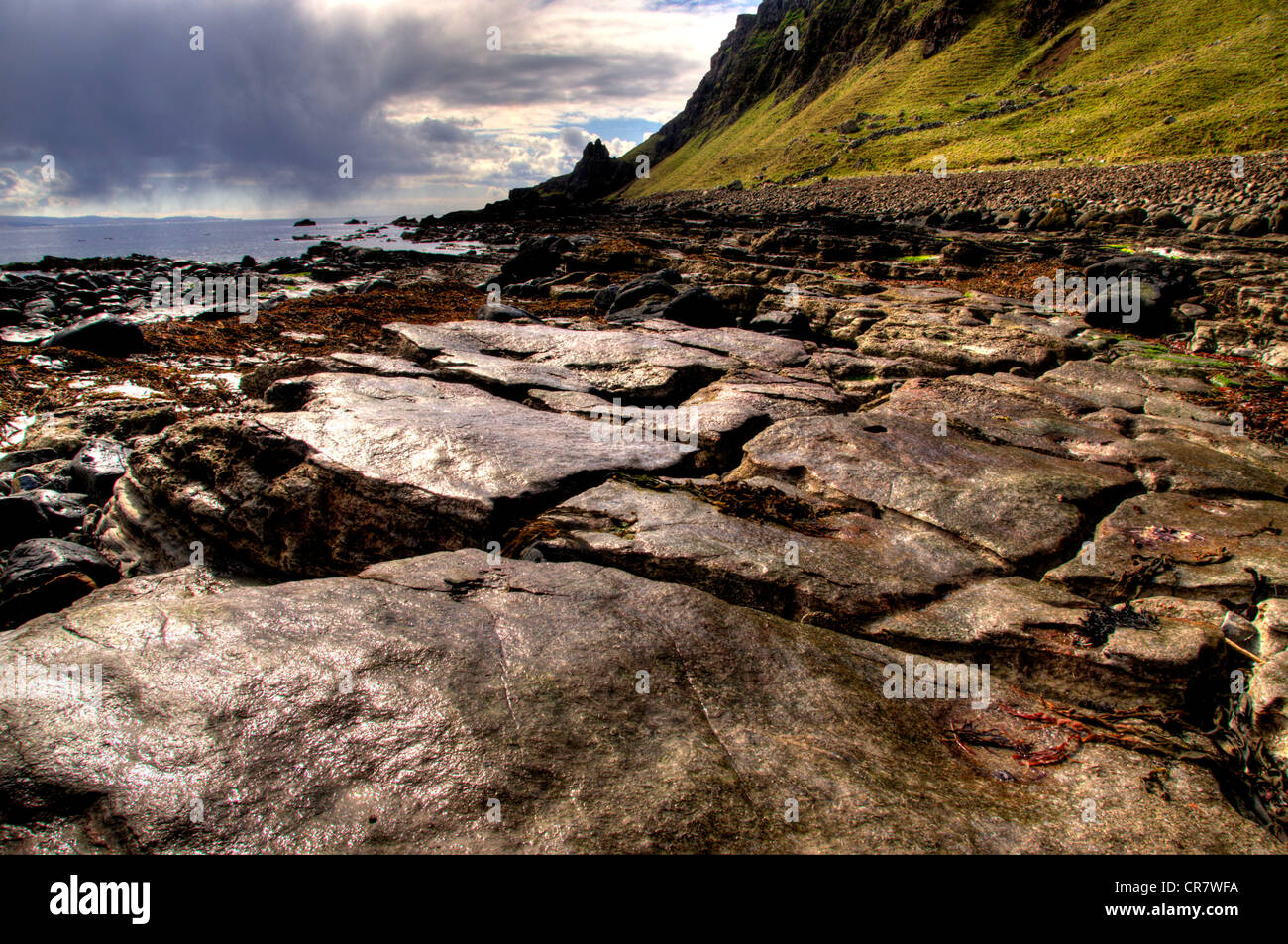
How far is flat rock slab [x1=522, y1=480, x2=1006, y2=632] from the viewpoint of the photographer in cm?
419

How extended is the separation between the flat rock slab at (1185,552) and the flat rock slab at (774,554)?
700 mm

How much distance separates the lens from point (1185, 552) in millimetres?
4539

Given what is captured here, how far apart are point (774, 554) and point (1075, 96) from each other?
8405 cm

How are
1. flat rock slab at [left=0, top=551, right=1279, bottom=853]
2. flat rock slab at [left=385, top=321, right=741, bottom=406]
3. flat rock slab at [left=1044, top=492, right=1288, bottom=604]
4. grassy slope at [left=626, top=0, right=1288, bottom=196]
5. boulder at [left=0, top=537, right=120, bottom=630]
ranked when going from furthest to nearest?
1. grassy slope at [left=626, top=0, right=1288, bottom=196]
2. flat rock slab at [left=385, top=321, right=741, bottom=406]
3. boulder at [left=0, top=537, right=120, bottom=630]
4. flat rock slab at [left=1044, top=492, right=1288, bottom=604]
5. flat rock slab at [left=0, top=551, right=1279, bottom=853]

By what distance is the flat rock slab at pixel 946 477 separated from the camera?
4885mm

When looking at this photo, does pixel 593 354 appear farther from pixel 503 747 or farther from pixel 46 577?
pixel 503 747

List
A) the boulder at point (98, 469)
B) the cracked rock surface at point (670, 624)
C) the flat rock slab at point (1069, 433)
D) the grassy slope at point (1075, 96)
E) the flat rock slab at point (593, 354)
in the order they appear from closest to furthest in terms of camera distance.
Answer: the cracked rock surface at point (670, 624)
the flat rock slab at point (1069, 433)
the boulder at point (98, 469)
the flat rock slab at point (593, 354)
the grassy slope at point (1075, 96)

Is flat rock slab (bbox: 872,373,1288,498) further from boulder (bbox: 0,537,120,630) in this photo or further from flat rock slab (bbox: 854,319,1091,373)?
boulder (bbox: 0,537,120,630)

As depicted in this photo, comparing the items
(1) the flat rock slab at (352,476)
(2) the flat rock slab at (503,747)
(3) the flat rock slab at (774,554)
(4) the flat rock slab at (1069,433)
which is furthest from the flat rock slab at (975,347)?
(2) the flat rock slab at (503,747)

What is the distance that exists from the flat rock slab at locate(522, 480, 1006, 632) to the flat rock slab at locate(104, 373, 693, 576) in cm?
56

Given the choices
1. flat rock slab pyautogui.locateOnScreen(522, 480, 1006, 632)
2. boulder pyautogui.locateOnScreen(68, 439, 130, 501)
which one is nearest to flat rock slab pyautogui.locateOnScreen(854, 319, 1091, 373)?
flat rock slab pyautogui.locateOnScreen(522, 480, 1006, 632)

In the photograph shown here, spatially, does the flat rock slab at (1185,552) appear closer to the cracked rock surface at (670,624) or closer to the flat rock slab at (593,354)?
the cracked rock surface at (670,624)

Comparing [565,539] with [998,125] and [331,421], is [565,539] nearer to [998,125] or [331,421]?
[331,421]
